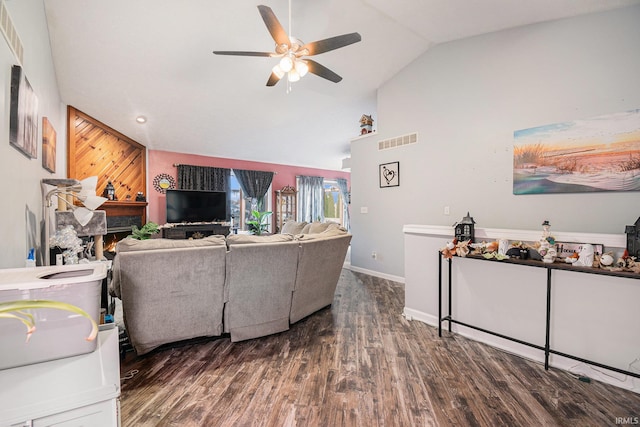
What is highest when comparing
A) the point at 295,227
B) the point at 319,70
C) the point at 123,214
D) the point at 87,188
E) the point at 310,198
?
the point at 319,70

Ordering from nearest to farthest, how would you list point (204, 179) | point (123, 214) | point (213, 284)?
point (213, 284) < point (123, 214) < point (204, 179)

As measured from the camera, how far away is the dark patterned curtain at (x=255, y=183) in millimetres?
7512

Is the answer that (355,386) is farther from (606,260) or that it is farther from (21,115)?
(21,115)

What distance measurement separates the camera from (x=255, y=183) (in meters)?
7.70

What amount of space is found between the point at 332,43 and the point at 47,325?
275 centimetres

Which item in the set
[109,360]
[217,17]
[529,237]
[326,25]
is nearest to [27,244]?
[109,360]

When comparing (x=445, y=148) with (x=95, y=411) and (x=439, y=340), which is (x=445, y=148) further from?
(x=95, y=411)

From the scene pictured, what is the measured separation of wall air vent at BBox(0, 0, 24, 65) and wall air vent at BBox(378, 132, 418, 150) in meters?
4.14

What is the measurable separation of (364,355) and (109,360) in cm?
190

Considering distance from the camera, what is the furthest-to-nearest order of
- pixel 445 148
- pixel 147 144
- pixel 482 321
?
1. pixel 147 144
2. pixel 445 148
3. pixel 482 321

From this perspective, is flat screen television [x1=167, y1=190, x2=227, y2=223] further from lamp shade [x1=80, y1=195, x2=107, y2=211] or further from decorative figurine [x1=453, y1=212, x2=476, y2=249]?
decorative figurine [x1=453, y1=212, x2=476, y2=249]

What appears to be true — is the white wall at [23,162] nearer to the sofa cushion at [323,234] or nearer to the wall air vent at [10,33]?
the wall air vent at [10,33]

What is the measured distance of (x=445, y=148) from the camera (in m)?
3.77

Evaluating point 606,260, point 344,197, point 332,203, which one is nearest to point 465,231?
point 606,260
